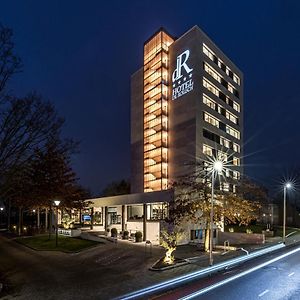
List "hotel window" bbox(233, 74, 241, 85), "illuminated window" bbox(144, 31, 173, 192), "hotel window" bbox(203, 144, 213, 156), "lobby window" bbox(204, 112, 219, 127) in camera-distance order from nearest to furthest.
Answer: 1. "hotel window" bbox(203, 144, 213, 156)
2. "lobby window" bbox(204, 112, 219, 127)
3. "illuminated window" bbox(144, 31, 173, 192)
4. "hotel window" bbox(233, 74, 241, 85)

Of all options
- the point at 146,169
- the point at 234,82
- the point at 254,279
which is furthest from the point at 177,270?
the point at 234,82

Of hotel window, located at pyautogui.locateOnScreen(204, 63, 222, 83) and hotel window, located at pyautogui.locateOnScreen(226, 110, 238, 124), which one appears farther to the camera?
hotel window, located at pyautogui.locateOnScreen(226, 110, 238, 124)

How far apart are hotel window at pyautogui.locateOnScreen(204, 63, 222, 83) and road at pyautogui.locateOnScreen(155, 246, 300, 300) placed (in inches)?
2153

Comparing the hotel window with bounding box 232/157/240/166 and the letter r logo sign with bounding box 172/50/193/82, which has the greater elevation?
the letter r logo sign with bounding box 172/50/193/82

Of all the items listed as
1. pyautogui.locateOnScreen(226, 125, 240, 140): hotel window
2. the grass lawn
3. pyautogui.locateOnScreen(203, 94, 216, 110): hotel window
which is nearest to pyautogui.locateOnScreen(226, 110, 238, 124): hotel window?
pyautogui.locateOnScreen(226, 125, 240, 140): hotel window

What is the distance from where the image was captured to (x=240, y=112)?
3457 inches

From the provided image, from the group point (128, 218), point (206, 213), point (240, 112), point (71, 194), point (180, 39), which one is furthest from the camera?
point (240, 112)

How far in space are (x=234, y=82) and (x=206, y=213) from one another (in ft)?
196

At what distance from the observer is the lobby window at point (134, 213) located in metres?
49.4

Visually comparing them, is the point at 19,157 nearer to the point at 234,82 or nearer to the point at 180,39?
the point at 180,39

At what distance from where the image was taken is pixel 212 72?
75750mm

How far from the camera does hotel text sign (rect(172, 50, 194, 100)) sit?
70.3 metres

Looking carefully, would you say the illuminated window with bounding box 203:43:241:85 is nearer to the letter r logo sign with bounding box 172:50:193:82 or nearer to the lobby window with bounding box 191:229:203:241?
the letter r logo sign with bounding box 172:50:193:82

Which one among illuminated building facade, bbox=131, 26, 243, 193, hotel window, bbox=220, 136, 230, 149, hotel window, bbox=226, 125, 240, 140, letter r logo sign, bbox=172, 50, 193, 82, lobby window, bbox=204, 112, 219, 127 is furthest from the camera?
hotel window, bbox=226, 125, 240, 140
